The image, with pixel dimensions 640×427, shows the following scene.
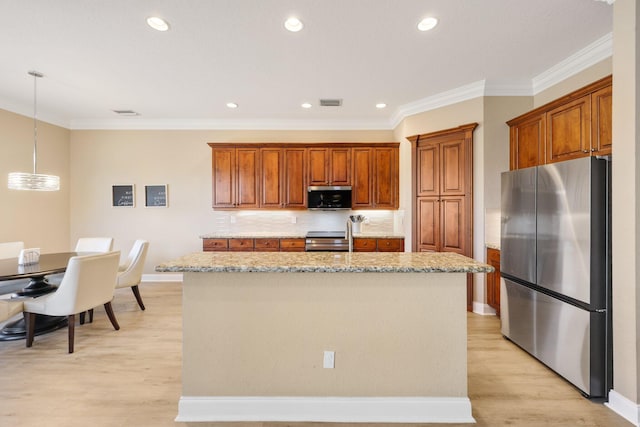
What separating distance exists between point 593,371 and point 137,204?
6.20 m

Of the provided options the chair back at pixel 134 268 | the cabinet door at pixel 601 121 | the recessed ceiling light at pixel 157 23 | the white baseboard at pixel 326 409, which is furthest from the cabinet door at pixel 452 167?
the chair back at pixel 134 268

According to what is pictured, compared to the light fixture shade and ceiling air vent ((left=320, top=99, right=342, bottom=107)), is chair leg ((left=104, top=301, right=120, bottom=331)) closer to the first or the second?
the light fixture shade

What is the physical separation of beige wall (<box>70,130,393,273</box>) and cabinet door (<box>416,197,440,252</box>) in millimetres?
1719

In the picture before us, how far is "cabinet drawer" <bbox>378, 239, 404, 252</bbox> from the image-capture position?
4.43m

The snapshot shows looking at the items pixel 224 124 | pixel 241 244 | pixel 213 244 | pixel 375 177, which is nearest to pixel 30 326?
pixel 213 244

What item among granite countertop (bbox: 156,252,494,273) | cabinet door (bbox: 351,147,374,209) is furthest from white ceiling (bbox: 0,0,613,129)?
granite countertop (bbox: 156,252,494,273)

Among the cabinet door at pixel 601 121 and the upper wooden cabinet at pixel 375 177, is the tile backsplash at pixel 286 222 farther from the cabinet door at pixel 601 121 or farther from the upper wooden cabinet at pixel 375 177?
the cabinet door at pixel 601 121

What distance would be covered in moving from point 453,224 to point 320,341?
2.74 m

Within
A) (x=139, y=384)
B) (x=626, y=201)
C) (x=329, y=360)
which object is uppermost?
(x=626, y=201)

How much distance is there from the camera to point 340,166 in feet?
15.6

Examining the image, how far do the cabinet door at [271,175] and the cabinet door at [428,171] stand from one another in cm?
219

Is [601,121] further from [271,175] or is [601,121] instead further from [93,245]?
[93,245]

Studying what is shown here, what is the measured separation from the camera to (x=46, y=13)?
2.28 meters

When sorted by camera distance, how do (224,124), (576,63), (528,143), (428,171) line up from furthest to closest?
(224,124) → (428,171) → (528,143) → (576,63)
